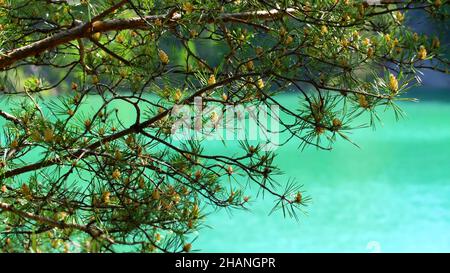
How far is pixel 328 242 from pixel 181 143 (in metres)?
3.55

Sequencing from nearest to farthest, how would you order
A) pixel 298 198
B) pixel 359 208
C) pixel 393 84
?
pixel 393 84 → pixel 298 198 → pixel 359 208

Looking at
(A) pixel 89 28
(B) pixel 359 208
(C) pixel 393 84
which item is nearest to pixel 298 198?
(C) pixel 393 84

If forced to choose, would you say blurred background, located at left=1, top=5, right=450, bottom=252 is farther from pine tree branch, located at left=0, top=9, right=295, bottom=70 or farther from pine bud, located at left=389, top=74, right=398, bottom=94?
pine bud, located at left=389, top=74, right=398, bottom=94

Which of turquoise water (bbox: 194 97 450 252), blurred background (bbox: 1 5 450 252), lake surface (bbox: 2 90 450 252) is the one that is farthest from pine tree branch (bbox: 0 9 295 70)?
turquoise water (bbox: 194 97 450 252)

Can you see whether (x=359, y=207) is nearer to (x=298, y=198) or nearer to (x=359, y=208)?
(x=359, y=208)

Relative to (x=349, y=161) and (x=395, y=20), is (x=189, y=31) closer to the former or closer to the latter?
(x=395, y=20)

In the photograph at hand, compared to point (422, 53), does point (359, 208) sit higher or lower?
higher

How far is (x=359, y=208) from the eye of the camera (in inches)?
208

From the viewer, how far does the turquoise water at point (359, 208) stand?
479cm

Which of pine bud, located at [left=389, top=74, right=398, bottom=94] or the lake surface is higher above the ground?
the lake surface

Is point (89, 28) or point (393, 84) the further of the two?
point (89, 28)

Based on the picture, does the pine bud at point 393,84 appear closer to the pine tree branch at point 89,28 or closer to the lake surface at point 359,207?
the pine tree branch at point 89,28

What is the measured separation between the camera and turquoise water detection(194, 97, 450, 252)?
4.79 metres
